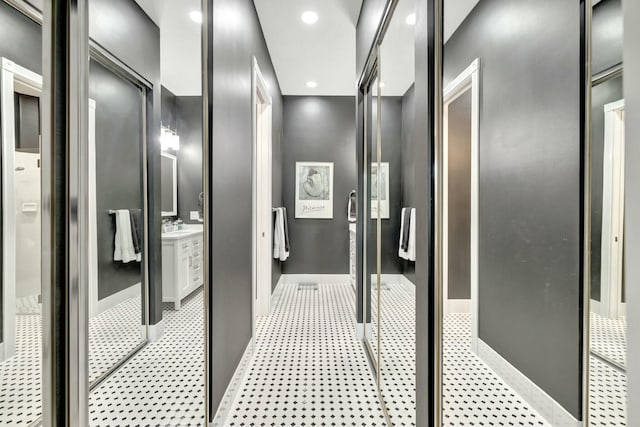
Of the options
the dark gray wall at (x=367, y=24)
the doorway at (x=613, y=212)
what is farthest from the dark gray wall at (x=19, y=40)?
the dark gray wall at (x=367, y=24)

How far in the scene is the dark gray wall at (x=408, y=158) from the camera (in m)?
1.20

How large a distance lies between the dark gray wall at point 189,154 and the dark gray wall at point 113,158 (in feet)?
0.48

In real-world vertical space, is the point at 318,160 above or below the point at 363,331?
above

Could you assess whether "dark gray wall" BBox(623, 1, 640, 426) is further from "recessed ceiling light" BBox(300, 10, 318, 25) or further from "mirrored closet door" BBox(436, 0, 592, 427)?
"recessed ceiling light" BBox(300, 10, 318, 25)

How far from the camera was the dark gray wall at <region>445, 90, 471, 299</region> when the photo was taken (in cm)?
74

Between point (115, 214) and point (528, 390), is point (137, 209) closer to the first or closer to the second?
point (115, 214)

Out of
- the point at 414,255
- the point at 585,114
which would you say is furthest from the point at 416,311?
the point at 585,114

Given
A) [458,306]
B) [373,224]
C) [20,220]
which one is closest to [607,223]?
[458,306]

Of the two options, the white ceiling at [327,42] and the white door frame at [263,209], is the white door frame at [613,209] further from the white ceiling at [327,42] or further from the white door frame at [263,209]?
the white door frame at [263,209]

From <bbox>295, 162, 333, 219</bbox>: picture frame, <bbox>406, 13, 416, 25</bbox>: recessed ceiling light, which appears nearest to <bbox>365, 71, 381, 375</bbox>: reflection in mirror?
<bbox>406, 13, 416, 25</bbox>: recessed ceiling light

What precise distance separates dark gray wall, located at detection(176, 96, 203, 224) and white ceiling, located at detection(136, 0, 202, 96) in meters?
0.06

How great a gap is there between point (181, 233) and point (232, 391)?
1.06m

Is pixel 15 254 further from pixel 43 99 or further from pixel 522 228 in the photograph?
pixel 522 228

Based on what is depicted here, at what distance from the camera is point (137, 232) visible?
113 cm
